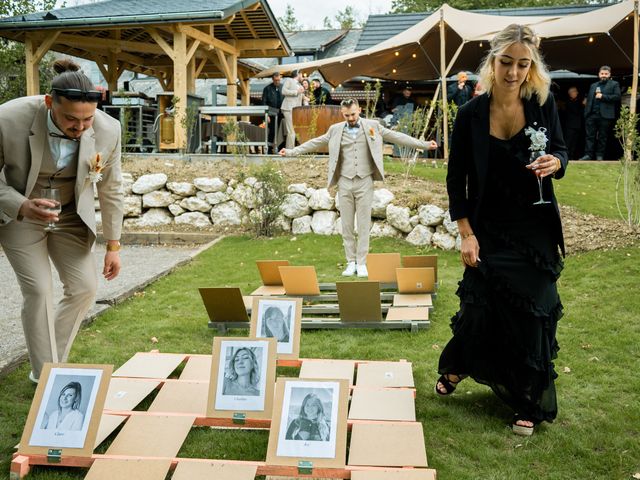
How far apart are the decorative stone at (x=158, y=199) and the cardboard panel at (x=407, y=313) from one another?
7653mm

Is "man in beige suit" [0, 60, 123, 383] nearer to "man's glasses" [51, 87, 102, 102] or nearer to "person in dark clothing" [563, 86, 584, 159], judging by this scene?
"man's glasses" [51, 87, 102, 102]

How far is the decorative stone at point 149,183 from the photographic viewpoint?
13.8 meters

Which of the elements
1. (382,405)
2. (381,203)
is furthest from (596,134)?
(382,405)

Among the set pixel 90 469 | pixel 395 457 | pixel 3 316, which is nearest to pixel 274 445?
pixel 395 457

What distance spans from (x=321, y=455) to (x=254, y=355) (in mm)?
907

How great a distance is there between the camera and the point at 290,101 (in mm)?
16484

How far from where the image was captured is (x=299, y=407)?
3777 millimetres

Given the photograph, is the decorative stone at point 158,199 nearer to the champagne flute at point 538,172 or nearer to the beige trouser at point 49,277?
the beige trouser at point 49,277

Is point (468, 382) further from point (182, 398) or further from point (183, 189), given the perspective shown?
point (183, 189)

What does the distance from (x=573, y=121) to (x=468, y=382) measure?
1330cm

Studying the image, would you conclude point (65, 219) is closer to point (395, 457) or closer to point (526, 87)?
point (395, 457)

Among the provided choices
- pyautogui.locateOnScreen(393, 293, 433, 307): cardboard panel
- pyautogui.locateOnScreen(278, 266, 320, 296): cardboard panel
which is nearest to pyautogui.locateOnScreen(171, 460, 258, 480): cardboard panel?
pyautogui.locateOnScreen(393, 293, 433, 307): cardboard panel

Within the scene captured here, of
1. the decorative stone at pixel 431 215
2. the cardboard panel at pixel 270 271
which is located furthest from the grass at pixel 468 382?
the decorative stone at pixel 431 215

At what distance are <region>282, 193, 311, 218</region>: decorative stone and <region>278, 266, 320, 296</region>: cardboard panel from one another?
15.8 ft
